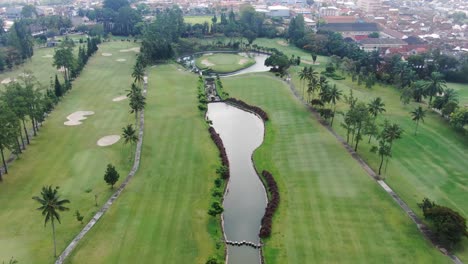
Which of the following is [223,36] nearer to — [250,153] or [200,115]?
[200,115]

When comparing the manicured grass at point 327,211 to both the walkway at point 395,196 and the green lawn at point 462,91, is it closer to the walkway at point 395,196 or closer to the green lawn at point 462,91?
the walkway at point 395,196

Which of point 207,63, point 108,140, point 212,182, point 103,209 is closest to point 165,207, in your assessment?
point 103,209

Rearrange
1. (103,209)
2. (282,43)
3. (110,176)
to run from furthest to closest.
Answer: (282,43)
(110,176)
(103,209)

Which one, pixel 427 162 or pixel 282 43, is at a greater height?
pixel 282 43

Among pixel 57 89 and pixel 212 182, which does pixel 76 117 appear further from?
pixel 212 182

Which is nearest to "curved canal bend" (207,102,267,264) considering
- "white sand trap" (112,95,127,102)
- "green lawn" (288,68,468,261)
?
"green lawn" (288,68,468,261)

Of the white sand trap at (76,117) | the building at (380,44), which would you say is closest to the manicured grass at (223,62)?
the white sand trap at (76,117)

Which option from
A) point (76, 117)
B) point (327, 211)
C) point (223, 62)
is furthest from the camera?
point (223, 62)

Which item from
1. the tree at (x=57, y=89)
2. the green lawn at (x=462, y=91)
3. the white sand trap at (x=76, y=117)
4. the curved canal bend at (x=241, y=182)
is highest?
the tree at (x=57, y=89)
